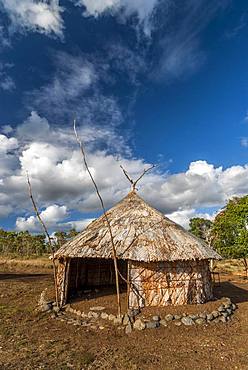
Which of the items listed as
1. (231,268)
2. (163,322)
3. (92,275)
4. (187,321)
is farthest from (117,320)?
(231,268)

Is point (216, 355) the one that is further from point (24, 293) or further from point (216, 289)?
point (24, 293)

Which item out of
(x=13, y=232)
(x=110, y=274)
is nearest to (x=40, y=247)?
(x=13, y=232)

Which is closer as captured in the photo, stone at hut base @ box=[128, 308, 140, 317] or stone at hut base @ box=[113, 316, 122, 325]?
stone at hut base @ box=[113, 316, 122, 325]

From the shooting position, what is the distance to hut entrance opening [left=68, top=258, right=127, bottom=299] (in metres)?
17.3

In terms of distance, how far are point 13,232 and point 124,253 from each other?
45.8 metres

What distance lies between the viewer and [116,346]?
8.73 m

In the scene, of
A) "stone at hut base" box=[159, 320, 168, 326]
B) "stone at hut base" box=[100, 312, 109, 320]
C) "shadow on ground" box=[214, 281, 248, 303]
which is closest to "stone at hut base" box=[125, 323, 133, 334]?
"stone at hut base" box=[159, 320, 168, 326]

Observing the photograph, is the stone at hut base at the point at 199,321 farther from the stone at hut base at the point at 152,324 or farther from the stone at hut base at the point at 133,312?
the stone at hut base at the point at 133,312

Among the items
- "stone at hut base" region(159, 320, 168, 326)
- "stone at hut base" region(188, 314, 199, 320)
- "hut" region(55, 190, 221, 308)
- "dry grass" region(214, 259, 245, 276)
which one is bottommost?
"stone at hut base" region(159, 320, 168, 326)

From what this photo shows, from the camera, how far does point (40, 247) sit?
168 ft

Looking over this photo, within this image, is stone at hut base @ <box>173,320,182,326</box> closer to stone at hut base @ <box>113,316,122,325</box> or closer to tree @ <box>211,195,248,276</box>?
stone at hut base @ <box>113,316,122,325</box>

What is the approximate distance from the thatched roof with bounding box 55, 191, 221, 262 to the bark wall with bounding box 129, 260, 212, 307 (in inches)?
18.8

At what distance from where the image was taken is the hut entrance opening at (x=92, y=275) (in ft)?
56.8

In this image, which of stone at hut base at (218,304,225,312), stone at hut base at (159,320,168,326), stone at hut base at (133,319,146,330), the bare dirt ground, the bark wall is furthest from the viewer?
the bark wall
